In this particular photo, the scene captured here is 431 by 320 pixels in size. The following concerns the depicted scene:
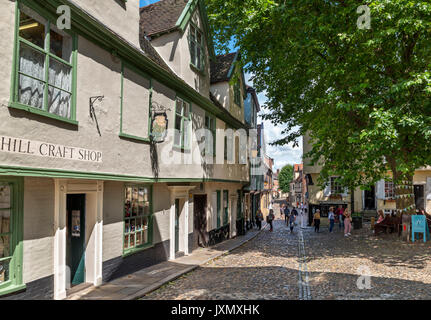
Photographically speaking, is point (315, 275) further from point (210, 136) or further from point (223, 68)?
point (223, 68)

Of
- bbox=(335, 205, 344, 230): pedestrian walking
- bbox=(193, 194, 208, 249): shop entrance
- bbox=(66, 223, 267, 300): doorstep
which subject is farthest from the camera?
bbox=(335, 205, 344, 230): pedestrian walking

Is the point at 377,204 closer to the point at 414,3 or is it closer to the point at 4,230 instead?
the point at 414,3

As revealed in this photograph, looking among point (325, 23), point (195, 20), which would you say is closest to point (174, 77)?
point (195, 20)

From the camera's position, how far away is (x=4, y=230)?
5.66 m

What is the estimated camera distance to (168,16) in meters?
12.8

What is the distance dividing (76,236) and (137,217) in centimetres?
214

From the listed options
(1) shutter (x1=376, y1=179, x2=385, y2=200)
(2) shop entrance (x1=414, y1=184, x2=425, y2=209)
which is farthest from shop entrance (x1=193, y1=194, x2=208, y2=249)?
(2) shop entrance (x1=414, y1=184, x2=425, y2=209)

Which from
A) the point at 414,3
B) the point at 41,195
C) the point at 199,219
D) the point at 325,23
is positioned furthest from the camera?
the point at 199,219

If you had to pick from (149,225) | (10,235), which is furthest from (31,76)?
(149,225)

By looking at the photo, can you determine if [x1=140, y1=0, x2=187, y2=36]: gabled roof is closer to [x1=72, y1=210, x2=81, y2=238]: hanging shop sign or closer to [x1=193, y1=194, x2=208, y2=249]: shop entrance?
[x1=72, y1=210, x2=81, y2=238]: hanging shop sign

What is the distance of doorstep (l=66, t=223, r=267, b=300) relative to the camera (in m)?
7.40

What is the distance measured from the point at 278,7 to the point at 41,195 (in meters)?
10.2

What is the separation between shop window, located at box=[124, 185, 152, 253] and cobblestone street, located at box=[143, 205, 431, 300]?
1.76 metres

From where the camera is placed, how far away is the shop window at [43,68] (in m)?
5.48
